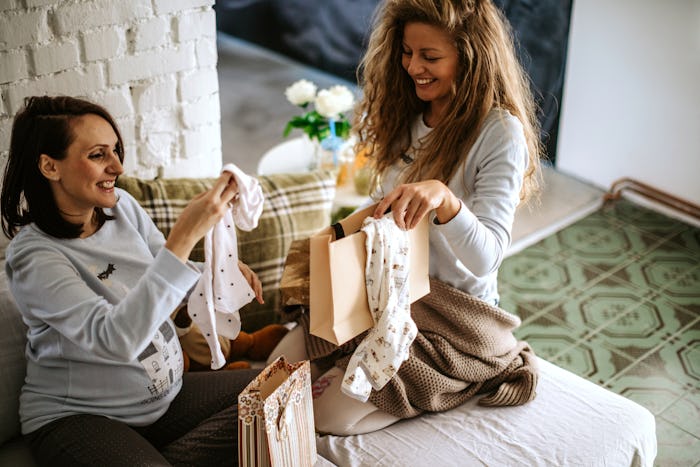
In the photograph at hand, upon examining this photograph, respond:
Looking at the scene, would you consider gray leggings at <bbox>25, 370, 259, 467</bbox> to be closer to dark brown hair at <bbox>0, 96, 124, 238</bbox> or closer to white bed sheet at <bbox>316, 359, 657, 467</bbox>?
white bed sheet at <bbox>316, 359, 657, 467</bbox>

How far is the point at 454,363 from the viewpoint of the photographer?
173cm

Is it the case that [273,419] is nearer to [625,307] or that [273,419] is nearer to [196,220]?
[196,220]

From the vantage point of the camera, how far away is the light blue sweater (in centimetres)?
134

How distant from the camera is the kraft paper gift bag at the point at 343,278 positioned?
1415 mm

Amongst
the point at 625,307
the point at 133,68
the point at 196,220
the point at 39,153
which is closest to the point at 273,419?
the point at 196,220

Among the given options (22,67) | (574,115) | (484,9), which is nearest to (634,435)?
(484,9)

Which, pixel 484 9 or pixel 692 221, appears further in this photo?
pixel 692 221

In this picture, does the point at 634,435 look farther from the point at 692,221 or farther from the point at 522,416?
the point at 692,221

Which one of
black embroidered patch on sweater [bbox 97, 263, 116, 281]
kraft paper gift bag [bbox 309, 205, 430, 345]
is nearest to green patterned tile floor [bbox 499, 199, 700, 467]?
kraft paper gift bag [bbox 309, 205, 430, 345]

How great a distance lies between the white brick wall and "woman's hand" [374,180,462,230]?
36.5 inches

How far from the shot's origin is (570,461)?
1608mm

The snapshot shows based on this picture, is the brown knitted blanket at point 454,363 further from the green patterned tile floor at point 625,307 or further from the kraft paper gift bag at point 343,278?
the green patterned tile floor at point 625,307

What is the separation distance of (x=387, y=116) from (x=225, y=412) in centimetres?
81

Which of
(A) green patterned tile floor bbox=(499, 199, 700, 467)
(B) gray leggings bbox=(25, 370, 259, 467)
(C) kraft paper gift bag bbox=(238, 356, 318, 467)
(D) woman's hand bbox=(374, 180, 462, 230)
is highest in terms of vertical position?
(D) woman's hand bbox=(374, 180, 462, 230)
